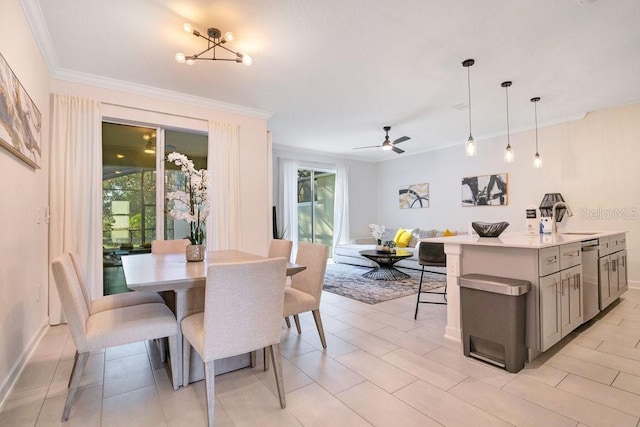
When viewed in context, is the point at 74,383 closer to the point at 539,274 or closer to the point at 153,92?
the point at 539,274

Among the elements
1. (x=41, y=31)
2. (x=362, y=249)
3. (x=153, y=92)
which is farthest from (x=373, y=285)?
(x=41, y=31)

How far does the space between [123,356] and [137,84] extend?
9.65 ft

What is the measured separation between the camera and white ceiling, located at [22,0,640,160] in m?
2.34

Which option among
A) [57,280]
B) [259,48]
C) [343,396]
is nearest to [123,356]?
[57,280]

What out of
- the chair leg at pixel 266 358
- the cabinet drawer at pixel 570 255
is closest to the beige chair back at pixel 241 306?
the chair leg at pixel 266 358

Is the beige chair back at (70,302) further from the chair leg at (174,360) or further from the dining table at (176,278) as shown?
the chair leg at (174,360)

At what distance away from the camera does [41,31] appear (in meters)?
2.52

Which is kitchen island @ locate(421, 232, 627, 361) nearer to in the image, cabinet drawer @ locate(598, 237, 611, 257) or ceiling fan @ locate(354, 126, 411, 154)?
cabinet drawer @ locate(598, 237, 611, 257)

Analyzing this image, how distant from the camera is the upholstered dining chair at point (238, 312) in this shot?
1555mm

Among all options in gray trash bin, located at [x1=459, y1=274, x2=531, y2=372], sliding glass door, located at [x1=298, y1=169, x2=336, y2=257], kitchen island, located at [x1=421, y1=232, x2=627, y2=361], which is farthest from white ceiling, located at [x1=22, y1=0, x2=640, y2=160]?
sliding glass door, located at [x1=298, y1=169, x2=336, y2=257]

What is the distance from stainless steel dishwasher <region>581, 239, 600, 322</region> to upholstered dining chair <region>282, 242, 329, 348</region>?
249 cm

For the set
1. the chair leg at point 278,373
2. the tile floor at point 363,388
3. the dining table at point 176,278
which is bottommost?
the tile floor at point 363,388

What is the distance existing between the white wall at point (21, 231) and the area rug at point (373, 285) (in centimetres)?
328

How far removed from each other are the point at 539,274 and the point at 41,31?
4390mm
